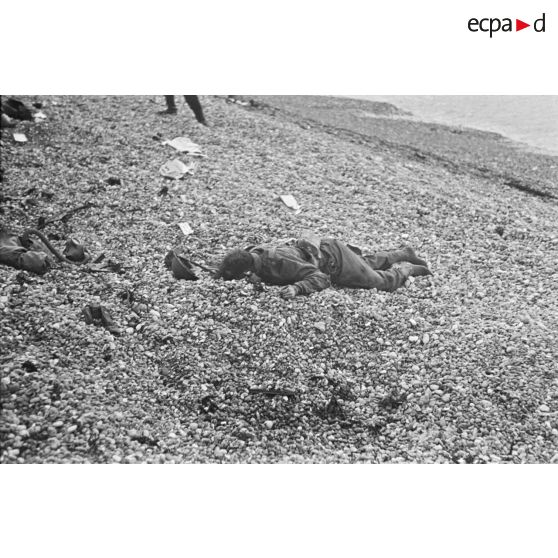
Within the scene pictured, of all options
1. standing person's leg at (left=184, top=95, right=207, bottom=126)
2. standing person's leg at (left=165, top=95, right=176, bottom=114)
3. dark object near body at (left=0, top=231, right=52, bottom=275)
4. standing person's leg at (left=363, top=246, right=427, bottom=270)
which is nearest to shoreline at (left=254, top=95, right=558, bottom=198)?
standing person's leg at (left=184, top=95, right=207, bottom=126)

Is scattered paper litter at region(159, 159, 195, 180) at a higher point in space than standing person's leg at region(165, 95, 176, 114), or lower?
lower

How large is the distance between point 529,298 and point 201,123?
3509mm

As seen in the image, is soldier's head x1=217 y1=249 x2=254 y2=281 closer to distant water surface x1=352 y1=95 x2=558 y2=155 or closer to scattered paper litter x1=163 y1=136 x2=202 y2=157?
scattered paper litter x1=163 y1=136 x2=202 y2=157

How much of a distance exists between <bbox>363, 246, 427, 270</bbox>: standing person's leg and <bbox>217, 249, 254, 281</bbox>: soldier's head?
971 mm

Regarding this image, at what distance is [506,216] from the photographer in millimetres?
5188

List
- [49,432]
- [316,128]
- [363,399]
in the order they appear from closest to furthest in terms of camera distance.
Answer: [49,432] < [363,399] < [316,128]

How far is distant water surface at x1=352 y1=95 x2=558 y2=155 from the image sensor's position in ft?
16.9

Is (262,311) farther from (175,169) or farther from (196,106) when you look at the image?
(196,106)

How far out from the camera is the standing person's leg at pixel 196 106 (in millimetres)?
5739

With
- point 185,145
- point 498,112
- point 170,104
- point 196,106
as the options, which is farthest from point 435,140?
point 170,104

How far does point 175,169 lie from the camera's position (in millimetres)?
5230
